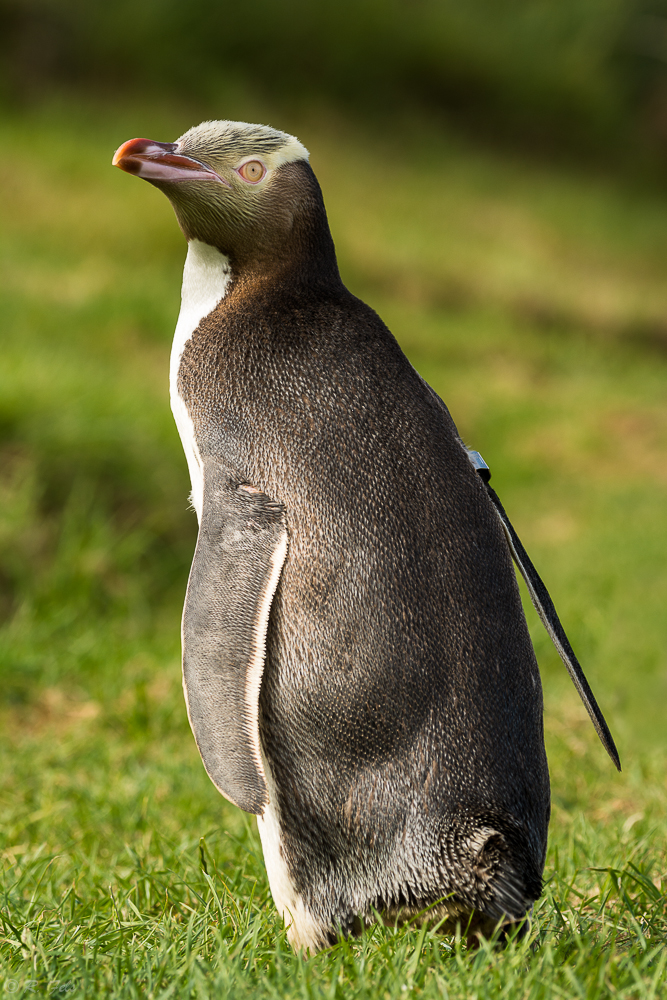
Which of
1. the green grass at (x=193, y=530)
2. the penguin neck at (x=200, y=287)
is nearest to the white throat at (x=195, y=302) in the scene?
the penguin neck at (x=200, y=287)

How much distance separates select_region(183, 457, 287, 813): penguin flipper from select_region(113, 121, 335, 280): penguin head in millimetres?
445

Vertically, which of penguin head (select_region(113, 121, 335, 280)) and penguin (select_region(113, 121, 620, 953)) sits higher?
penguin head (select_region(113, 121, 335, 280))

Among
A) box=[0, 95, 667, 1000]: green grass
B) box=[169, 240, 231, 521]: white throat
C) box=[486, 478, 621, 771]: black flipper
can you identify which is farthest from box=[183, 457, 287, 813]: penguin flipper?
box=[486, 478, 621, 771]: black flipper

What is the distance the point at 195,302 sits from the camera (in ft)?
6.35

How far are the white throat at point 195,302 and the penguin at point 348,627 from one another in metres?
0.03

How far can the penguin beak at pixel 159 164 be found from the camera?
176cm

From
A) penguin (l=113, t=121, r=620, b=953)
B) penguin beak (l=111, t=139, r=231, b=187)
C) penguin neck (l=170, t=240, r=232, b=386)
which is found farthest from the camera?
penguin neck (l=170, t=240, r=232, b=386)

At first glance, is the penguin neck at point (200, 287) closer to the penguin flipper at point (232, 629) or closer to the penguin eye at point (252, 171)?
the penguin eye at point (252, 171)

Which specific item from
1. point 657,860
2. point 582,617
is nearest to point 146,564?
point 582,617

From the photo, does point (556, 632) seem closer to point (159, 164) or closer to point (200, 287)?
point (200, 287)

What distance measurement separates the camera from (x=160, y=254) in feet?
27.5

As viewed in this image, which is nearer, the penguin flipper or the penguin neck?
the penguin flipper

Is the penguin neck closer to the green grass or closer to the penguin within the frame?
the penguin

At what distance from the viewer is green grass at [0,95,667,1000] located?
5.25 feet
